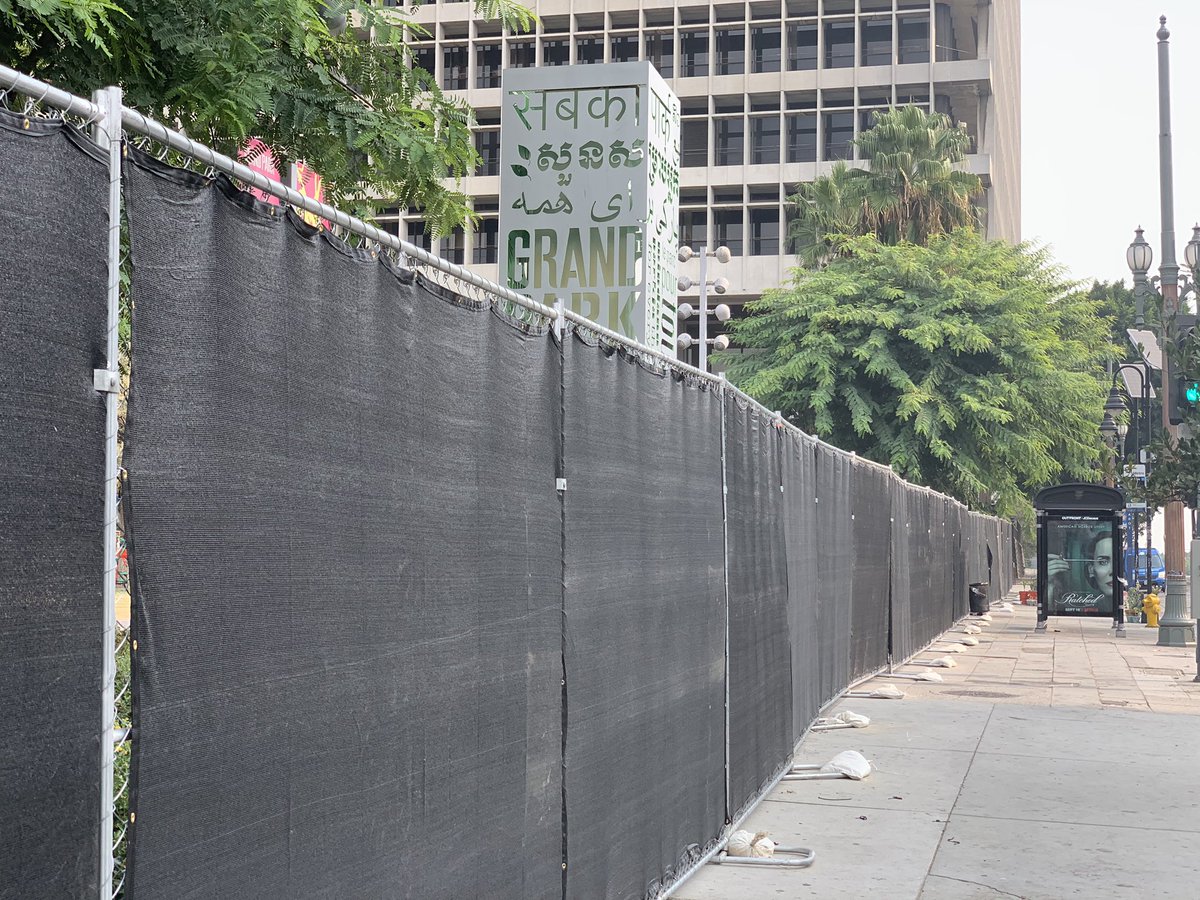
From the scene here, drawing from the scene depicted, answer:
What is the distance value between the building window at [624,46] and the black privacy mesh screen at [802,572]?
204ft

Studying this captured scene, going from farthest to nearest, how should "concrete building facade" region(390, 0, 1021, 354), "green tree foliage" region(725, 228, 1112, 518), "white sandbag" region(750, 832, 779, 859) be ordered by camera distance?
1. "concrete building facade" region(390, 0, 1021, 354)
2. "green tree foliage" region(725, 228, 1112, 518)
3. "white sandbag" region(750, 832, 779, 859)

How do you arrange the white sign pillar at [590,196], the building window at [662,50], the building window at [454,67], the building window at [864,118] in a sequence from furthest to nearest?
the building window at [454,67]
the building window at [662,50]
the building window at [864,118]
the white sign pillar at [590,196]

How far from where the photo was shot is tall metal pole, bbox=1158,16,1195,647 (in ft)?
85.1

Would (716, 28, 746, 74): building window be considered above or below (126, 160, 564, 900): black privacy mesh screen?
above

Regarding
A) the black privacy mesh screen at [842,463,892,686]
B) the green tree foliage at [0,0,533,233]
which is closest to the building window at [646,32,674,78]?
the black privacy mesh screen at [842,463,892,686]

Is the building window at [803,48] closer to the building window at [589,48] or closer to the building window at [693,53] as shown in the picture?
the building window at [693,53]

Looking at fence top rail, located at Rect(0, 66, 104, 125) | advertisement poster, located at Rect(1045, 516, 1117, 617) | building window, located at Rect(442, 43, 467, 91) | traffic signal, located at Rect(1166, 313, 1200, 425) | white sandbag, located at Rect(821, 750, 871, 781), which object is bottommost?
white sandbag, located at Rect(821, 750, 871, 781)

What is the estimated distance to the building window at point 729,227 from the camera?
230 ft

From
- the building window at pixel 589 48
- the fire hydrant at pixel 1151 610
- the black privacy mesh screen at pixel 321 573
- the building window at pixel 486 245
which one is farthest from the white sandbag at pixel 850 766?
the building window at pixel 589 48

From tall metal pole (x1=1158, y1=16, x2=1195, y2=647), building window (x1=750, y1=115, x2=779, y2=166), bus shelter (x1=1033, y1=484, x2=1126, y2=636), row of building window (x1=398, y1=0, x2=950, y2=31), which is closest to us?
tall metal pole (x1=1158, y1=16, x2=1195, y2=647)

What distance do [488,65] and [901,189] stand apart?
3277 centimetres

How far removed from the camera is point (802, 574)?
12234 millimetres

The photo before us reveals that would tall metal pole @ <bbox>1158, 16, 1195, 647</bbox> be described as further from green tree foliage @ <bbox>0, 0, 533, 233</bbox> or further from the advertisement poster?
green tree foliage @ <bbox>0, 0, 533, 233</bbox>

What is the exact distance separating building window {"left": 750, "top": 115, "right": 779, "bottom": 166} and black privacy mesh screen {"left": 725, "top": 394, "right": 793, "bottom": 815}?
62146 mm
